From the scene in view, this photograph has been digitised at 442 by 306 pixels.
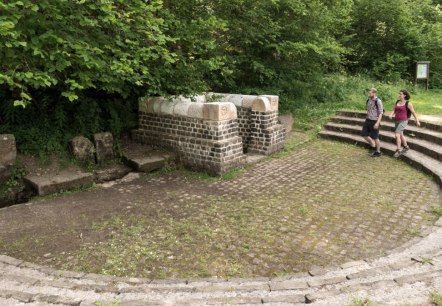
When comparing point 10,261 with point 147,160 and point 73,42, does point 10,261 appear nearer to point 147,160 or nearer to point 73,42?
point 73,42

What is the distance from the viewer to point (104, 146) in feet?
28.0

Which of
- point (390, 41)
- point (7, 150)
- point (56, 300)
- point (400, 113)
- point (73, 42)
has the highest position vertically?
point (390, 41)

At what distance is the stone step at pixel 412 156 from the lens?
8.07 meters

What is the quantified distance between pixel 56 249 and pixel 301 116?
9.77 m

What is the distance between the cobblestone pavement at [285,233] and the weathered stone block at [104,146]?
1.18 meters

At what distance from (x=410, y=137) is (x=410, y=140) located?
39cm

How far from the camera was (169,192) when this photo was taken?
7223 millimetres

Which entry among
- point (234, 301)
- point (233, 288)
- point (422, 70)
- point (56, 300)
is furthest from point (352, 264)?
point (422, 70)

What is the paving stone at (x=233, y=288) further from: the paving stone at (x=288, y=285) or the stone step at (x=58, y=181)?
the stone step at (x=58, y=181)

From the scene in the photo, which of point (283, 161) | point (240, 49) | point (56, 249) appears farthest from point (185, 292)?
point (240, 49)

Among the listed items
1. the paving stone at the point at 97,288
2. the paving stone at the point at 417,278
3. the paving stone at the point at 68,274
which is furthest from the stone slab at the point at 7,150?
the paving stone at the point at 417,278

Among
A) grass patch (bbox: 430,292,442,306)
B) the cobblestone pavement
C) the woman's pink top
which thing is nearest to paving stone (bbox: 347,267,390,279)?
the cobblestone pavement

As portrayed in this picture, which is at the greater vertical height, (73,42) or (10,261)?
(73,42)

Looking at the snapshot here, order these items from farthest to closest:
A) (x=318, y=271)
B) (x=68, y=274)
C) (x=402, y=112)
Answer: (x=402, y=112)
(x=318, y=271)
(x=68, y=274)
